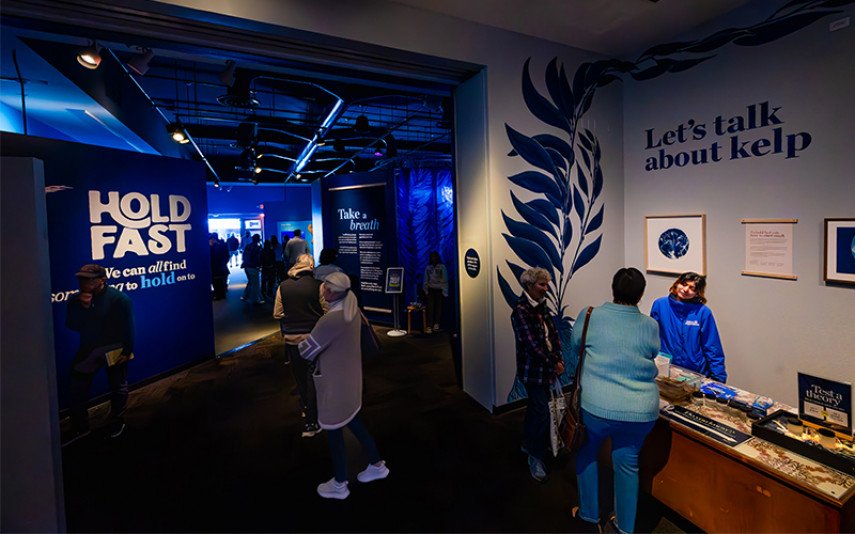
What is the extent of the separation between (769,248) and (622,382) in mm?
2522

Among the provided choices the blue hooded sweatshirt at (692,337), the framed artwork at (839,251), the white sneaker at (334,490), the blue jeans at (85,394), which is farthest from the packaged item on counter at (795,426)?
the blue jeans at (85,394)

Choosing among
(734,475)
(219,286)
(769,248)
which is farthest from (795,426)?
(219,286)

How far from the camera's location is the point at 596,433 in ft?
7.48

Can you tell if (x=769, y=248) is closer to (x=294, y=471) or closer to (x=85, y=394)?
(x=294, y=471)

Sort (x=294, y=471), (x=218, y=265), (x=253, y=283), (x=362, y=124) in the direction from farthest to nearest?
1. (x=218, y=265)
2. (x=253, y=283)
3. (x=362, y=124)
4. (x=294, y=471)

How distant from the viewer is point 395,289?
7.64 meters

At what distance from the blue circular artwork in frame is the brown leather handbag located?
8.37 ft

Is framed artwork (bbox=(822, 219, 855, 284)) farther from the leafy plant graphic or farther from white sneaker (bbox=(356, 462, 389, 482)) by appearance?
white sneaker (bbox=(356, 462, 389, 482))

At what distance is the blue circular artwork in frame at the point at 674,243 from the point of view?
4.16 meters

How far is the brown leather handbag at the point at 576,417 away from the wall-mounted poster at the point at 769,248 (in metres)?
2.37

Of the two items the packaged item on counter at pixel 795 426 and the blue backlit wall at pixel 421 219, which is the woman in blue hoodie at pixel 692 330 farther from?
the blue backlit wall at pixel 421 219

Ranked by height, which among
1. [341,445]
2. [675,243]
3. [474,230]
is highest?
[474,230]

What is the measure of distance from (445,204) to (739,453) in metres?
7.12

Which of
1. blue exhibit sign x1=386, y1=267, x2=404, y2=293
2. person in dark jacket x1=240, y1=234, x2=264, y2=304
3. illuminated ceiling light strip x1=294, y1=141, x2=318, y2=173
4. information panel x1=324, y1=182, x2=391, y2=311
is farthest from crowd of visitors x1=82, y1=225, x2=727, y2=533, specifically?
person in dark jacket x1=240, y1=234, x2=264, y2=304
